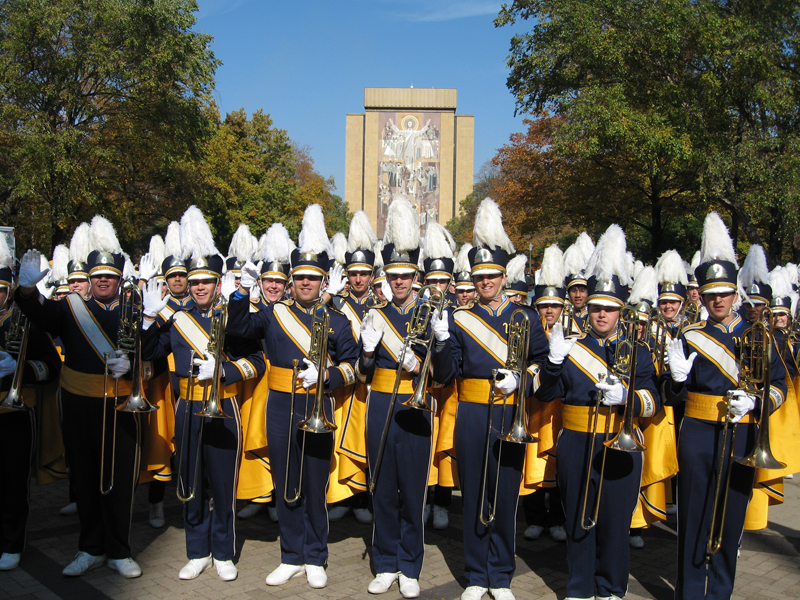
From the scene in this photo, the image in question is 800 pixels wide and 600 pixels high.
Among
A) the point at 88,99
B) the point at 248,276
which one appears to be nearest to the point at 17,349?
the point at 248,276

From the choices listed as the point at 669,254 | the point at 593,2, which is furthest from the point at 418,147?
the point at 669,254

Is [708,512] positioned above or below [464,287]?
below

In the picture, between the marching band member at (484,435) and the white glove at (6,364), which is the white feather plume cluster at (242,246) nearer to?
the white glove at (6,364)

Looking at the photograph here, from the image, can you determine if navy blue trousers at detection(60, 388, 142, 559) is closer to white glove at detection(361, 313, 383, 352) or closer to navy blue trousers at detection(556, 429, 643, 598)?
white glove at detection(361, 313, 383, 352)

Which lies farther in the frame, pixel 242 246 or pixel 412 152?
pixel 412 152

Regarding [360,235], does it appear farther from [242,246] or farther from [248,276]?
[248,276]

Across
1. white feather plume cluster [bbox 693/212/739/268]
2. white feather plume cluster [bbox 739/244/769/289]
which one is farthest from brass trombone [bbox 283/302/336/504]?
white feather plume cluster [bbox 739/244/769/289]

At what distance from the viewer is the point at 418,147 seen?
8238cm

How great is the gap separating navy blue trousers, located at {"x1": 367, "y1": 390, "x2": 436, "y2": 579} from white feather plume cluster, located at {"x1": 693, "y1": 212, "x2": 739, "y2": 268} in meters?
2.32

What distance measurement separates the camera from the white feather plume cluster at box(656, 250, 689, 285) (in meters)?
7.70

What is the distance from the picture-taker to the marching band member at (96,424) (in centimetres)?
550

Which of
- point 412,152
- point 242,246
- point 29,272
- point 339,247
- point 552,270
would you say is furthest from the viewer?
point 412,152

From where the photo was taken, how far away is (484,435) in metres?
5.21

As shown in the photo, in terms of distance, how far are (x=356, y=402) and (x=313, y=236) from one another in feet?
4.64
